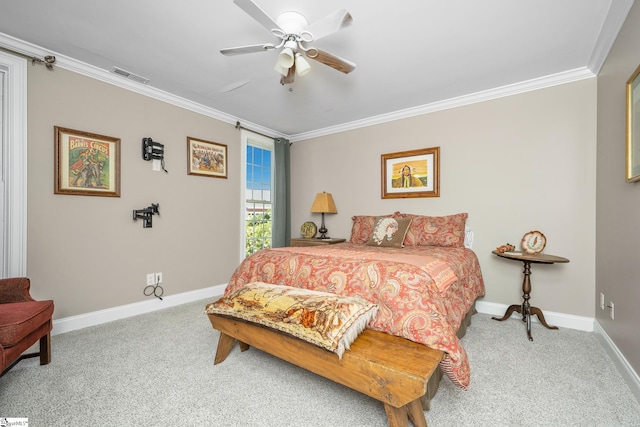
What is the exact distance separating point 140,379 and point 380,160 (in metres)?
3.35

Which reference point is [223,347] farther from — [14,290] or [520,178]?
[520,178]

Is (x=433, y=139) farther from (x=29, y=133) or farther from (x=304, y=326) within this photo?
(x=29, y=133)

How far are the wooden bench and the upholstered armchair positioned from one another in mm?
1367

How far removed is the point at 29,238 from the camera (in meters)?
2.35

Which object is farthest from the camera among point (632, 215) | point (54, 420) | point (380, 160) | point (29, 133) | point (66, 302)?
point (380, 160)

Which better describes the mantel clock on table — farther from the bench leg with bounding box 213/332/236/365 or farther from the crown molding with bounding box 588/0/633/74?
the bench leg with bounding box 213/332/236/365

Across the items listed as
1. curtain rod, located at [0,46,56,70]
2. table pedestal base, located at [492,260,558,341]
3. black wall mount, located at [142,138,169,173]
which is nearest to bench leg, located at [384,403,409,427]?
table pedestal base, located at [492,260,558,341]

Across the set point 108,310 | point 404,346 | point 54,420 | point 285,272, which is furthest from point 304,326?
point 108,310

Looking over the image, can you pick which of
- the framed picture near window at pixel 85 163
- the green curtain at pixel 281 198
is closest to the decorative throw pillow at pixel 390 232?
the green curtain at pixel 281 198

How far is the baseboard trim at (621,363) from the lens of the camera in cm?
164

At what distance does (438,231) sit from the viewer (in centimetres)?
309

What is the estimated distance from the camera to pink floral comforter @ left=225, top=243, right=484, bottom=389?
1.46 meters

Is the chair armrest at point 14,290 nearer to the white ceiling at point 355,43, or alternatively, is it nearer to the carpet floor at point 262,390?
the carpet floor at point 262,390

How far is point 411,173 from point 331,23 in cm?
228
